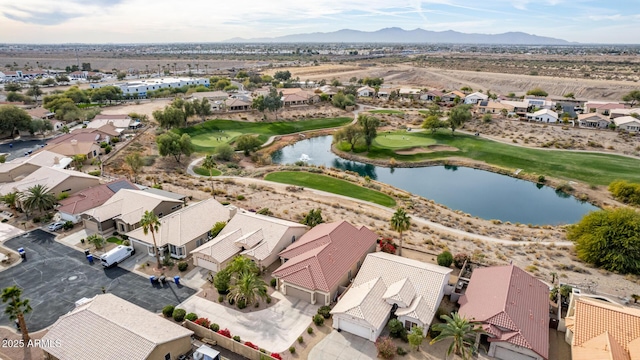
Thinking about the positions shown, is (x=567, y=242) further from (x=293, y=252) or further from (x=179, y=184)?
(x=179, y=184)

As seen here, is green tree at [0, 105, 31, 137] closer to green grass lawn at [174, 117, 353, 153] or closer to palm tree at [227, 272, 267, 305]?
green grass lawn at [174, 117, 353, 153]

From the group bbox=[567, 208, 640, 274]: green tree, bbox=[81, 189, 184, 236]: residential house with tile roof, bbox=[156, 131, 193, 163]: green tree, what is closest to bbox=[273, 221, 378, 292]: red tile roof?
bbox=[81, 189, 184, 236]: residential house with tile roof

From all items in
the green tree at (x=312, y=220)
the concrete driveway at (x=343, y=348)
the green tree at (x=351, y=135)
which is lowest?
the concrete driveway at (x=343, y=348)

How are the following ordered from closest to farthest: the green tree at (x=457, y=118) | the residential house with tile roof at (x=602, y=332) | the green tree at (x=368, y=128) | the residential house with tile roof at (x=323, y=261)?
the residential house with tile roof at (x=602, y=332) → the residential house with tile roof at (x=323, y=261) → the green tree at (x=368, y=128) → the green tree at (x=457, y=118)

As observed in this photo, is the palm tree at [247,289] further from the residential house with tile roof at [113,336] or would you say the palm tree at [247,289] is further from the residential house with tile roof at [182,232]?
the residential house with tile roof at [182,232]

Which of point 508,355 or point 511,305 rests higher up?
point 511,305

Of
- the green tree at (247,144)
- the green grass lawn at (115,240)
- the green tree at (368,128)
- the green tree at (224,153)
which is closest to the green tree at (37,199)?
the green grass lawn at (115,240)

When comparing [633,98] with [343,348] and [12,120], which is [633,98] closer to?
[343,348]

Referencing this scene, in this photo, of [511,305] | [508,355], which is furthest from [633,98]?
[508,355]
